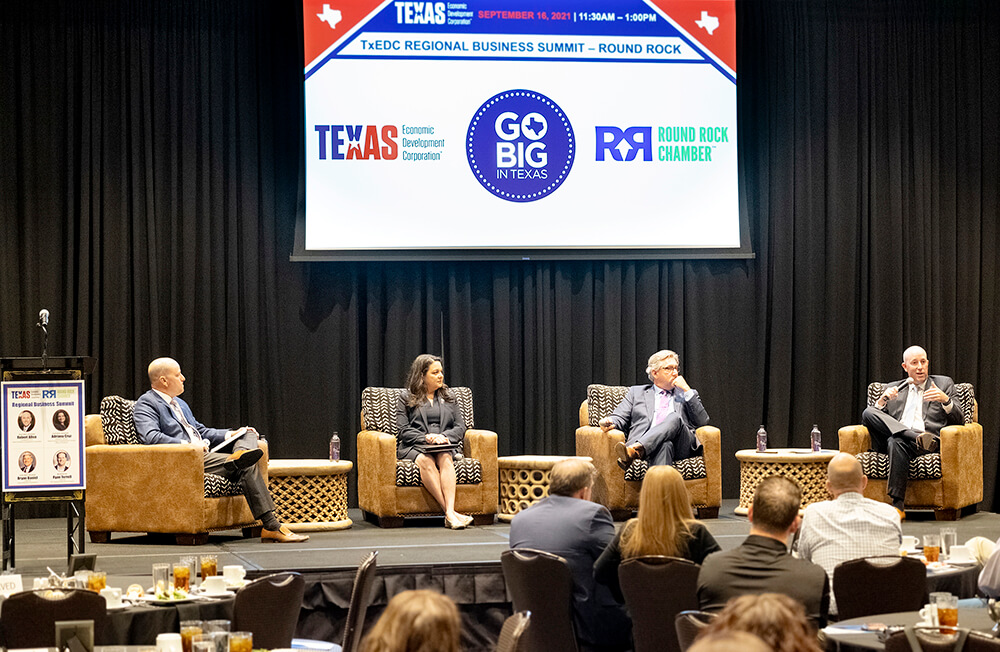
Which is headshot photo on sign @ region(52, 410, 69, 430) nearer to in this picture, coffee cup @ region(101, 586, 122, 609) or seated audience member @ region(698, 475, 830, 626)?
coffee cup @ region(101, 586, 122, 609)

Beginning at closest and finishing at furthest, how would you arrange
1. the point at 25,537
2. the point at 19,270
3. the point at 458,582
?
the point at 458,582
the point at 25,537
the point at 19,270

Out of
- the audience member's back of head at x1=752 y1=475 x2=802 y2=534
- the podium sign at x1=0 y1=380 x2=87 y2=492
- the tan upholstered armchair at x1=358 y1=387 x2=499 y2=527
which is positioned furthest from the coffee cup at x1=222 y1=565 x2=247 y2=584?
the tan upholstered armchair at x1=358 y1=387 x2=499 y2=527

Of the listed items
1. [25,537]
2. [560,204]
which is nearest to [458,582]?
[25,537]

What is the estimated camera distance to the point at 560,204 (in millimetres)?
8203

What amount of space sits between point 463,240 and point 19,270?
282 cm

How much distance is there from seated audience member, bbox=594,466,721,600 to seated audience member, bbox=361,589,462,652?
201 centimetres

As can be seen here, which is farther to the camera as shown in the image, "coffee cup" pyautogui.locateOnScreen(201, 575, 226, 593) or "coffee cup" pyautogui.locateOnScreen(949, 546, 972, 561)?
"coffee cup" pyautogui.locateOnScreen(949, 546, 972, 561)

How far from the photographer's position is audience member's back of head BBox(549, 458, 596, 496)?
4465 mm

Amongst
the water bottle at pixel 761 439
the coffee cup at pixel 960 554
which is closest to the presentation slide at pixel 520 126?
the water bottle at pixel 761 439

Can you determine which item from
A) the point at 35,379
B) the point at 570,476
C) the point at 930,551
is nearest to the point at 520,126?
the point at 35,379

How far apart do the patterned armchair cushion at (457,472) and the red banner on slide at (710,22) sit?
329cm

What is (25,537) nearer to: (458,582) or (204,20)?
(458,582)

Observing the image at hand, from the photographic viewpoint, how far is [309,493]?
23.2 ft

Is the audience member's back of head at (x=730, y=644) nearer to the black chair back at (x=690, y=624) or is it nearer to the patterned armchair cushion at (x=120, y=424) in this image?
the black chair back at (x=690, y=624)
